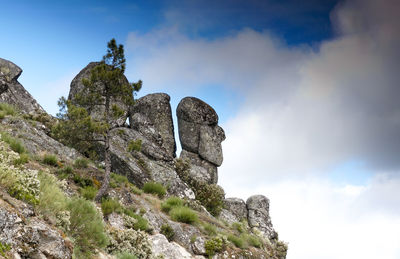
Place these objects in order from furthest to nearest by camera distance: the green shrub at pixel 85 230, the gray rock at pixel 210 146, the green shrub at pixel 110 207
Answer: the gray rock at pixel 210 146 < the green shrub at pixel 110 207 < the green shrub at pixel 85 230

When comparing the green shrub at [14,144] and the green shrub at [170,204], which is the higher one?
the green shrub at [170,204]

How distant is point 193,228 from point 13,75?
2564cm

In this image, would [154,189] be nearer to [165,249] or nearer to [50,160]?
[50,160]

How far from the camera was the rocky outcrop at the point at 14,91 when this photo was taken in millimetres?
28256

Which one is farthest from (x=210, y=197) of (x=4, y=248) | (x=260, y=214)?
(x=4, y=248)

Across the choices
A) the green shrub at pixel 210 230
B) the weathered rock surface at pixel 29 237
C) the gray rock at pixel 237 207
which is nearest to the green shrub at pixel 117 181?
the green shrub at pixel 210 230

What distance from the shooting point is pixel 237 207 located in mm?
37219

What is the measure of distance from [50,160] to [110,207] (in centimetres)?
459

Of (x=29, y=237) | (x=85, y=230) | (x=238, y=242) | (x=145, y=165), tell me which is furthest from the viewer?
(x=145, y=165)

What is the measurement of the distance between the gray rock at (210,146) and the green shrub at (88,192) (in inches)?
900

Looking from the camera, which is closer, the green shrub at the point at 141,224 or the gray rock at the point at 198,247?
the green shrub at the point at 141,224

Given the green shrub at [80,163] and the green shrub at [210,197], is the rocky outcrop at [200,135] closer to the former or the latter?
the green shrub at [210,197]

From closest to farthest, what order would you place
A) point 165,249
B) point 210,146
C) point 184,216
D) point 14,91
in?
1. point 165,249
2. point 184,216
3. point 14,91
4. point 210,146

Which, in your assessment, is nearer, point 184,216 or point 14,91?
point 184,216
